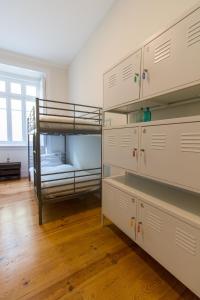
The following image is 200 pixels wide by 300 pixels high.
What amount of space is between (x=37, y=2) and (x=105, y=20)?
95 cm

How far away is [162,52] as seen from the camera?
43.1 inches

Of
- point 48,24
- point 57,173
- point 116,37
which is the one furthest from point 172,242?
point 48,24

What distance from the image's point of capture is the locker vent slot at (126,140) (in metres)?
1.38

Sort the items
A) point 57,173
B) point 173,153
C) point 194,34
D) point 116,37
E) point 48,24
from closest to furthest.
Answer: point 194,34, point 173,153, point 57,173, point 116,37, point 48,24

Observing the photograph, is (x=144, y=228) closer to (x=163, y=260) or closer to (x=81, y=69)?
(x=163, y=260)

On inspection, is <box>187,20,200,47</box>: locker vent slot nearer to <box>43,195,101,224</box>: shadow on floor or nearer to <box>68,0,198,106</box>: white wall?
<box>68,0,198,106</box>: white wall

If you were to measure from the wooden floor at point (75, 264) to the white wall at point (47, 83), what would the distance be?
84.4 inches

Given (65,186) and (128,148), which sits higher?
(128,148)

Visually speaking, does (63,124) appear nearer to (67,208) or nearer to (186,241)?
(67,208)

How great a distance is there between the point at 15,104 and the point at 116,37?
117 inches

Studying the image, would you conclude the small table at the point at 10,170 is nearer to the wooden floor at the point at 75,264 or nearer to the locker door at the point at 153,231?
the wooden floor at the point at 75,264

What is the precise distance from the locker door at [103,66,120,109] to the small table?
2907 millimetres

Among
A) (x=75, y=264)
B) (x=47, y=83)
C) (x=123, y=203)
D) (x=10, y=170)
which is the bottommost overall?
(x=75, y=264)

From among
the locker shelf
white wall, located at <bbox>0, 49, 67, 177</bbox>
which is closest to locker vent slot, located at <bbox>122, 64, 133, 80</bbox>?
the locker shelf
